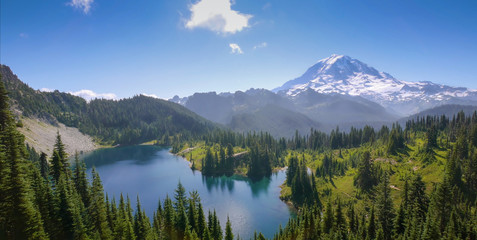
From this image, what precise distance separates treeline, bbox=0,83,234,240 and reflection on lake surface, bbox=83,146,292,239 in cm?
2795

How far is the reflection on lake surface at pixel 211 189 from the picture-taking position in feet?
267

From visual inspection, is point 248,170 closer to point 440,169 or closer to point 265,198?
point 265,198

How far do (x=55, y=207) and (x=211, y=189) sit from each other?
81.9 meters

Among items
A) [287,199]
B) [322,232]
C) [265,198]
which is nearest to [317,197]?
[287,199]

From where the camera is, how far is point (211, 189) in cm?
11369

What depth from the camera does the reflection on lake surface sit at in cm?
8150

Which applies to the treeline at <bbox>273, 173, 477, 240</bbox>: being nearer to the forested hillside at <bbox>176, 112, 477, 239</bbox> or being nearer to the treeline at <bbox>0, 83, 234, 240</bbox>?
the forested hillside at <bbox>176, 112, 477, 239</bbox>

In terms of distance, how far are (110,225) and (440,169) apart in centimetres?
10918

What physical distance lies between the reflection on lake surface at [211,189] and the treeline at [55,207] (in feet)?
91.7

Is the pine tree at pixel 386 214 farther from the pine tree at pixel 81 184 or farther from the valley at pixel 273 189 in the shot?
the pine tree at pixel 81 184

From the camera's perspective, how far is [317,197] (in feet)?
308

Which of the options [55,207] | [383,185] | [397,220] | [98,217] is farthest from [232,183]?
[55,207]

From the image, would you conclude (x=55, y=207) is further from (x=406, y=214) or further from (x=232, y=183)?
(x=232, y=183)

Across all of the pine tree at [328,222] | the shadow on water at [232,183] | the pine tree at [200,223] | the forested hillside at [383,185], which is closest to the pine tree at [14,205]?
the pine tree at [200,223]
